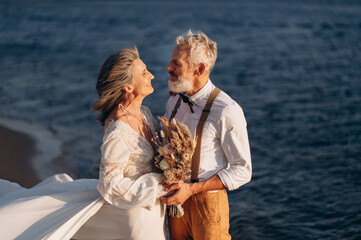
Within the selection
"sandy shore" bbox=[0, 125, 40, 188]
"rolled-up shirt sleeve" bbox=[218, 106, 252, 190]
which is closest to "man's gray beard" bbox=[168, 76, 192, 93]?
"rolled-up shirt sleeve" bbox=[218, 106, 252, 190]

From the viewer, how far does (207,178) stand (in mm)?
3875

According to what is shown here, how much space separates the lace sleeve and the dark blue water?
129 inches

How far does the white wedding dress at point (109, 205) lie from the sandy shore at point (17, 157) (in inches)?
128

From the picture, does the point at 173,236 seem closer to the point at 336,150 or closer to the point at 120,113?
the point at 120,113

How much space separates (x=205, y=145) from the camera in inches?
151

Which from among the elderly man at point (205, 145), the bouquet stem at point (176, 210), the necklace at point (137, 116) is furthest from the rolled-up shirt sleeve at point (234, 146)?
the necklace at point (137, 116)

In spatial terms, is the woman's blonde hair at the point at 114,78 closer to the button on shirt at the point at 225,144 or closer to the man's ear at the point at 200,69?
the man's ear at the point at 200,69

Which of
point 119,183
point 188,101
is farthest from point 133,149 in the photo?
point 188,101

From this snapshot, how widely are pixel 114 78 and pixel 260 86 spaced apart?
1044cm

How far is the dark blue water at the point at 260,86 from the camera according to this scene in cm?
762

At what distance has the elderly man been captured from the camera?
378 cm

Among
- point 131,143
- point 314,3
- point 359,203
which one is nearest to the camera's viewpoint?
point 131,143

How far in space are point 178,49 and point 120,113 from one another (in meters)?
0.79

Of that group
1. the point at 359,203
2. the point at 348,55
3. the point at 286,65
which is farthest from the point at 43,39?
the point at 359,203
